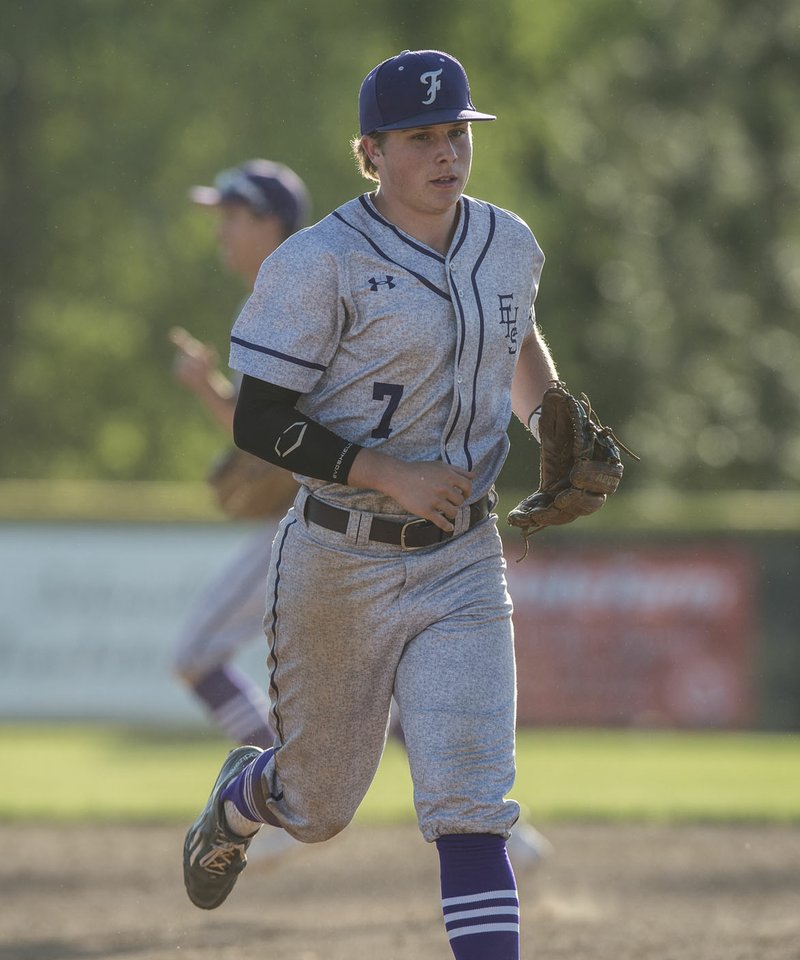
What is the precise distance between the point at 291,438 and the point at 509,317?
0.57 metres

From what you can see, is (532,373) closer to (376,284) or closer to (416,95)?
(376,284)

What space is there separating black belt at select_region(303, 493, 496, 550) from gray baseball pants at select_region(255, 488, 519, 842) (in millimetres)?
20

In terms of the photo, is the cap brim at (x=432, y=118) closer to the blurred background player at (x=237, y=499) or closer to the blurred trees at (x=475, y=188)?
the blurred background player at (x=237, y=499)

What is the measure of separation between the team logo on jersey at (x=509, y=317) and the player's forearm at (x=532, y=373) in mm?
A: 241

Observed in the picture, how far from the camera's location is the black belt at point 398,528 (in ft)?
12.4

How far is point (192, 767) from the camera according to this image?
1180 centimetres

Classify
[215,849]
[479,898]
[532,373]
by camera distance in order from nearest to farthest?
[479,898] → [532,373] → [215,849]

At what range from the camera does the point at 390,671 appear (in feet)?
12.7

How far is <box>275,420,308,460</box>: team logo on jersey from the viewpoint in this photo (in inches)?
145

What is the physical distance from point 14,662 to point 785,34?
2028 centimetres

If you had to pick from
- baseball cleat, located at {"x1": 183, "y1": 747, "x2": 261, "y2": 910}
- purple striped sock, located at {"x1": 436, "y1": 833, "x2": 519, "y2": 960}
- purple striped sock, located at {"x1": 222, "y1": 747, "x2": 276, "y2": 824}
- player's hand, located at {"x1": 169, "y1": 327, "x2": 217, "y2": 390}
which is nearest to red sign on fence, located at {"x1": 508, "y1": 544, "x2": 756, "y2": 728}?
player's hand, located at {"x1": 169, "y1": 327, "x2": 217, "y2": 390}

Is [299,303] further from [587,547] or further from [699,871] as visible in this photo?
[587,547]

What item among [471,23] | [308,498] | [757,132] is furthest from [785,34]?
[308,498]

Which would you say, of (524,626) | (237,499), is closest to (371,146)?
(237,499)
